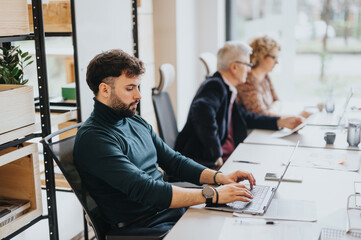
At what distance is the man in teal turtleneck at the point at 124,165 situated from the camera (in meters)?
1.67

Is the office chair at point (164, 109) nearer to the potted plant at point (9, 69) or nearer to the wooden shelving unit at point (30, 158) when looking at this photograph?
the wooden shelving unit at point (30, 158)

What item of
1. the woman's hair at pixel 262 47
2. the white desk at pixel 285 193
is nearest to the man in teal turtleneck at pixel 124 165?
the white desk at pixel 285 193

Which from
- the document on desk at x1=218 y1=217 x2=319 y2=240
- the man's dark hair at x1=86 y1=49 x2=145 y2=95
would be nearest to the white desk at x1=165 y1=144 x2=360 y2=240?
the document on desk at x1=218 y1=217 x2=319 y2=240

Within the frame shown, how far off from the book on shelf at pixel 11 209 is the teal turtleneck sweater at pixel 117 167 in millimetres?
460

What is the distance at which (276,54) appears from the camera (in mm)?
3498

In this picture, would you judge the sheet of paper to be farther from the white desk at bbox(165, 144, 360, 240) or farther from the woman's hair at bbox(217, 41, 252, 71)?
the woman's hair at bbox(217, 41, 252, 71)

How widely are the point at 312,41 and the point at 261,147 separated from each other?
8.89ft

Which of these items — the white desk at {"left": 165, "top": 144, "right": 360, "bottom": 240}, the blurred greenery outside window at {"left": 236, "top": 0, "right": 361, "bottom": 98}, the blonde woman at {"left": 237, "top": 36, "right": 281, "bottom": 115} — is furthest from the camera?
the blurred greenery outside window at {"left": 236, "top": 0, "right": 361, "bottom": 98}

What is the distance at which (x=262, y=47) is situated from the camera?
11.4 feet

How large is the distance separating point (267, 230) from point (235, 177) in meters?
0.45

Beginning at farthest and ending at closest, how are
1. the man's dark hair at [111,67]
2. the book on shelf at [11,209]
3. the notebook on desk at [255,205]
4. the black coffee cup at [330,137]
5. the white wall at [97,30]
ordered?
the black coffee cup at [330,137] < the white wall at [97,30] < the book on shelf at [11,209] < the man's dark hair at [111,67] < the notebook on desk at [255,205]

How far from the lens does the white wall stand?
8.05 feet

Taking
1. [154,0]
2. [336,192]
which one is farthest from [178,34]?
[336,192]

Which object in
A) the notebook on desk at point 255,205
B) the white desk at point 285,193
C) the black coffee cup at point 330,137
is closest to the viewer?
the white desk at point 285,193
